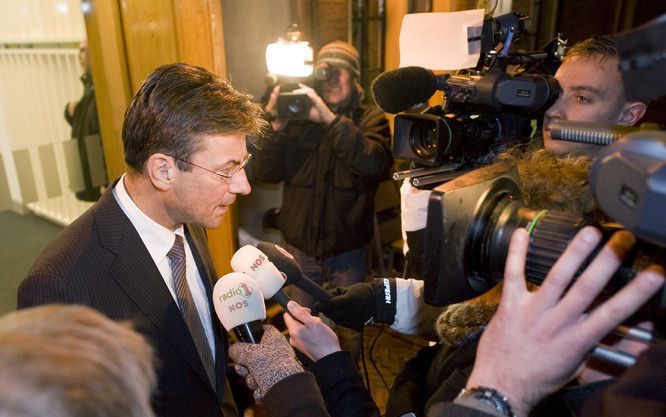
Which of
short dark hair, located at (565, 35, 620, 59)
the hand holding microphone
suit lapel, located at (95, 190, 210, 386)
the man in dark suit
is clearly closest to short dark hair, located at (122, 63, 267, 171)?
the man in dark suit

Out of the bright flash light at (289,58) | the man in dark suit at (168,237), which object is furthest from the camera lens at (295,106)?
the man in dark suit at (168,237)

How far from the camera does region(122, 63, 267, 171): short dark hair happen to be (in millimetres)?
1164

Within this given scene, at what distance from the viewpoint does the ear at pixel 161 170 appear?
1168 mm

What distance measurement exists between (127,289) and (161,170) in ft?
0.96

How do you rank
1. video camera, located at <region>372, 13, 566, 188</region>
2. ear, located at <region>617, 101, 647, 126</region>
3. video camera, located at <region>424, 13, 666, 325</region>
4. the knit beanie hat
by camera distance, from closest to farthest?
video camera, located at <region>424, 13, 666, 325</region>, video camera, located at <region>372, 13, 566, 188</region>, ear, located at <region>617, 101, 647, 126</region>, the knit beanie hat

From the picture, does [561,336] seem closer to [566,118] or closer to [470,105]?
[470,105]

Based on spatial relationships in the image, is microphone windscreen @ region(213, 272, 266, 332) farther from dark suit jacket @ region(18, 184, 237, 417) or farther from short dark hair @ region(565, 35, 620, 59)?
short dark hair @ region(565, 35, 620, 59)

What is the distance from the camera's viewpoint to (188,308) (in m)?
1.17

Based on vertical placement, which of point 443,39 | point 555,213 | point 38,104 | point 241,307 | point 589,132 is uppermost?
point 443,39

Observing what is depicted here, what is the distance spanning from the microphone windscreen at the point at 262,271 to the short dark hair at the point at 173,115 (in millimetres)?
293

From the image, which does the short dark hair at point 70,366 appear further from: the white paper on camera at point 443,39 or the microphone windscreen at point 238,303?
the white paper on camera at point 443,39

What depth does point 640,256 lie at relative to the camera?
0.60 metres

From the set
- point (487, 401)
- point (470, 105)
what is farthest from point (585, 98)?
point (487, 401)

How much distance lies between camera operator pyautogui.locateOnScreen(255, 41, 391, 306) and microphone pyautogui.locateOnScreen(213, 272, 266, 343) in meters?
1.13
